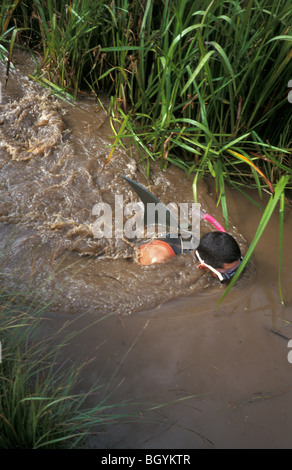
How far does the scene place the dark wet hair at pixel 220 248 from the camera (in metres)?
2.26

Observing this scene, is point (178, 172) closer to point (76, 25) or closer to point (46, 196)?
point (46, 196)

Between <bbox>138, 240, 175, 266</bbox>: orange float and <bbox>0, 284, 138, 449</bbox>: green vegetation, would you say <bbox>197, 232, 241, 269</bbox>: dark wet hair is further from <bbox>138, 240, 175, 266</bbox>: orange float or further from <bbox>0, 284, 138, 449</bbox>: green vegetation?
<bbox>0, 284, 138, 449</bbox>: green vegetation

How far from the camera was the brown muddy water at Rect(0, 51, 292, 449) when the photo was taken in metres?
1.87

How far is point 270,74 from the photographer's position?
107 inches

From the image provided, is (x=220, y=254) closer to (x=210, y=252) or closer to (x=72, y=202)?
(x=210, y=252)

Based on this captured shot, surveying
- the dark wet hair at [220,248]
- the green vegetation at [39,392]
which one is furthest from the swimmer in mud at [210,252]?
the green vegetation at [39,392]

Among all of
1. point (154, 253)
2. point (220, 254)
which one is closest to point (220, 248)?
point (220, 254)

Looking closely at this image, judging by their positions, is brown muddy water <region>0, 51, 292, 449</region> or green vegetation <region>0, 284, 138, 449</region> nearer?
green vegetation <region>0, 284, 138, 449</region>

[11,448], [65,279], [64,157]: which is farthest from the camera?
[64,157]

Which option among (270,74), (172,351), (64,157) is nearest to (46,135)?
(64,157)

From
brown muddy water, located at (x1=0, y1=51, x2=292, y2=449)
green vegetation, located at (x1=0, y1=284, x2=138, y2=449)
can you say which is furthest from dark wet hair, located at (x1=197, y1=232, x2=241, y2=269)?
green vegetation, located at (x1=0, y1=284, x2=138, y2=449)

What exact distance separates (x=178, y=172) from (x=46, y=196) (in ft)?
2.72

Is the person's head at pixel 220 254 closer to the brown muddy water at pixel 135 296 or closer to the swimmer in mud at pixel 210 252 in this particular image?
the swimmer in mud at pixel 210 252

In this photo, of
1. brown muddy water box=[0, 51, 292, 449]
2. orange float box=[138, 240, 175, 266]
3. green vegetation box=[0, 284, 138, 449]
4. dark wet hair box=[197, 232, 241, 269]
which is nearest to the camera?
green vegetation box=[0, 284, 138, 449]
